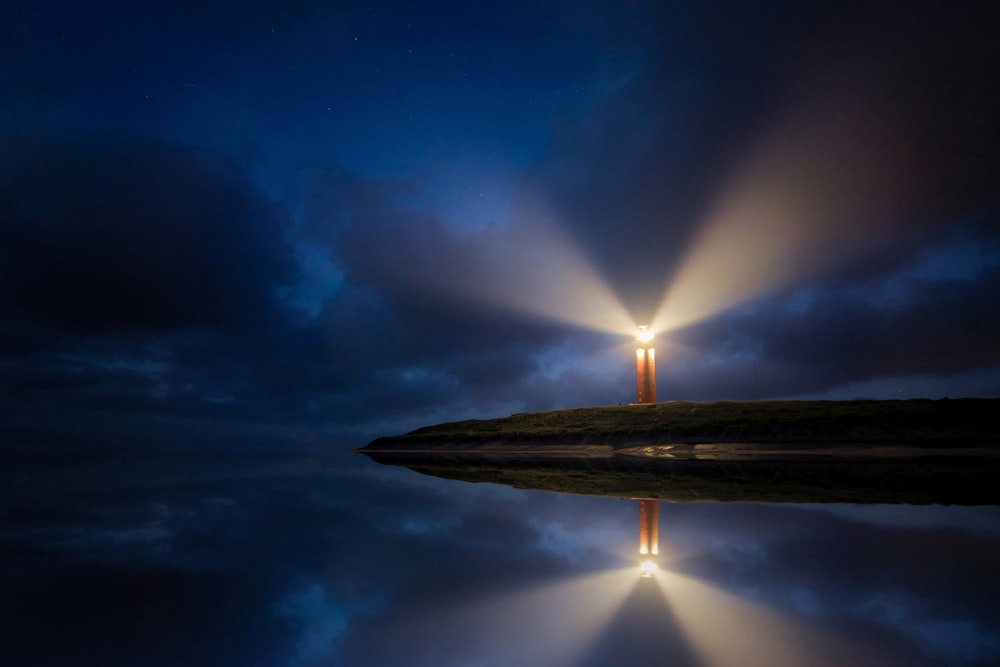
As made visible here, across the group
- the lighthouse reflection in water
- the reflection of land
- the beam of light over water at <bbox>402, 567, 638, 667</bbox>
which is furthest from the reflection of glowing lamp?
the beam of light over water at <bbox>402, 567, 638, 667</bbox>

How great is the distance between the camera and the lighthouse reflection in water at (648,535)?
6.49 meters

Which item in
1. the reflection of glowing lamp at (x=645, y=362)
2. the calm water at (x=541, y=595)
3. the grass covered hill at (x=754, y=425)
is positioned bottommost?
the calm water at (x=541, y=595)

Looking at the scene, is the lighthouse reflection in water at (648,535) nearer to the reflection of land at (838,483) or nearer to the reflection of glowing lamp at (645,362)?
the reflection of land at (838,483)

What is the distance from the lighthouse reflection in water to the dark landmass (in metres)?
1.87

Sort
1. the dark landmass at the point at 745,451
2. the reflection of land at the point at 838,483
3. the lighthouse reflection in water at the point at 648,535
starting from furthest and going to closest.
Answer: the dark landmass at the point at 745,451
the reflection of land at the point at 838,483
the lighthouse reflection in water at the point at 648,535

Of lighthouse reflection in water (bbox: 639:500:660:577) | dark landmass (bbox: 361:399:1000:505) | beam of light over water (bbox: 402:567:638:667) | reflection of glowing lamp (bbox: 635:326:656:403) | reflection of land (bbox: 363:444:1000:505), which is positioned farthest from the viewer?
reflection of glowing lamp (bbox: 635:326:656:403)

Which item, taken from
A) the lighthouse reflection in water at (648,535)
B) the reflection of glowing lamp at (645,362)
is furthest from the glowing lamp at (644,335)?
the lighthouse reflection in water at (648,535)

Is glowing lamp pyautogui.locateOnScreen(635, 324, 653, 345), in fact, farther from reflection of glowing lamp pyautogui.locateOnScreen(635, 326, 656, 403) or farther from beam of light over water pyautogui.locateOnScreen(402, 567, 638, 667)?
beam of light over water pyautogui.locateOnScreen(402, 567, 638, 667)

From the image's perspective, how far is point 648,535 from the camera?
8.62 meters

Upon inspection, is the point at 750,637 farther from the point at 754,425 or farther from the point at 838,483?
the point at 754,425

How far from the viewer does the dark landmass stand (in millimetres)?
14438

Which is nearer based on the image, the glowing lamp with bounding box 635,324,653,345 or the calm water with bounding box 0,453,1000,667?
the calm water with bounding box 0,453,1000,667

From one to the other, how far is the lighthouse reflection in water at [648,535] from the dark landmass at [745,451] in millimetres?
1868

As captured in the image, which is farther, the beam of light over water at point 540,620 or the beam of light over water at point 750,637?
the beam of light over water at point 540,620
